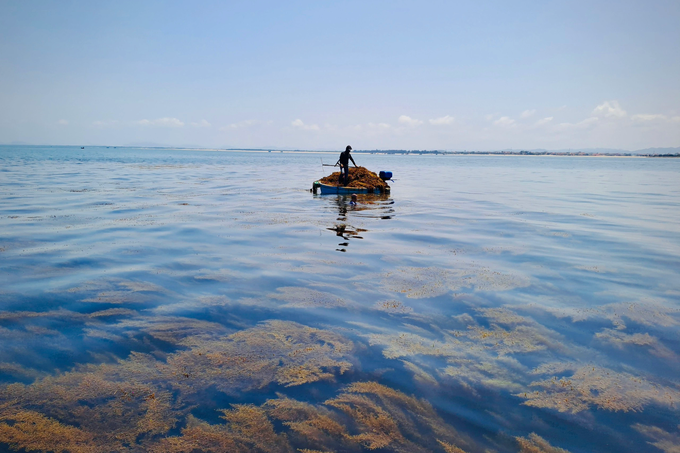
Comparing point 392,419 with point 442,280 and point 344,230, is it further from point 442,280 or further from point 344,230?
point 344,230

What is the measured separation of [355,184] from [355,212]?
25.6 ft

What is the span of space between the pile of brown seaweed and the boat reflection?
0.64 metres

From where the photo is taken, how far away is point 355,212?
1928 cm

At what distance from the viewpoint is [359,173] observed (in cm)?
2802

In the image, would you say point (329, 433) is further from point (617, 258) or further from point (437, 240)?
point (617, 258)

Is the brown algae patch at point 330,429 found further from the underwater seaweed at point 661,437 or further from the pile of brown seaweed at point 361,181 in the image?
the pile of brown seaweed at point 361,181

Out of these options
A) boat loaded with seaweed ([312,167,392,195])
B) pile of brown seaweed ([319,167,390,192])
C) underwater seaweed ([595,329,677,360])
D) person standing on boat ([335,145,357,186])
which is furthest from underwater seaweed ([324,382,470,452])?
pile of brown seaweed ([319,167,390,192])

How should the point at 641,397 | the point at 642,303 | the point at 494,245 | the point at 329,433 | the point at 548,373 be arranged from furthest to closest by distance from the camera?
the point at 494,245
the point at 642,303
the point at 548,373
the point at 641,397
the point at 329,433

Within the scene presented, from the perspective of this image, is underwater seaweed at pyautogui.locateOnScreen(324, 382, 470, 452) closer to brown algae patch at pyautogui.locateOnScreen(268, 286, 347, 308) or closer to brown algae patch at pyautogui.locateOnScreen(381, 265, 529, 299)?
brown algae patch at pyautogui.locateOnScreen(268, 286, 347, 308)

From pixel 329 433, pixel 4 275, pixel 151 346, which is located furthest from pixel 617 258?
pixel 4 275

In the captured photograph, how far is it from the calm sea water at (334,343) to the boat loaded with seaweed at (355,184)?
13.2 meters

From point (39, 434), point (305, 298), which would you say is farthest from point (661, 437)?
point (39, 434)

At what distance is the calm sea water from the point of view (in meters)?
4.07

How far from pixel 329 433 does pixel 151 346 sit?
3146 millimetres
